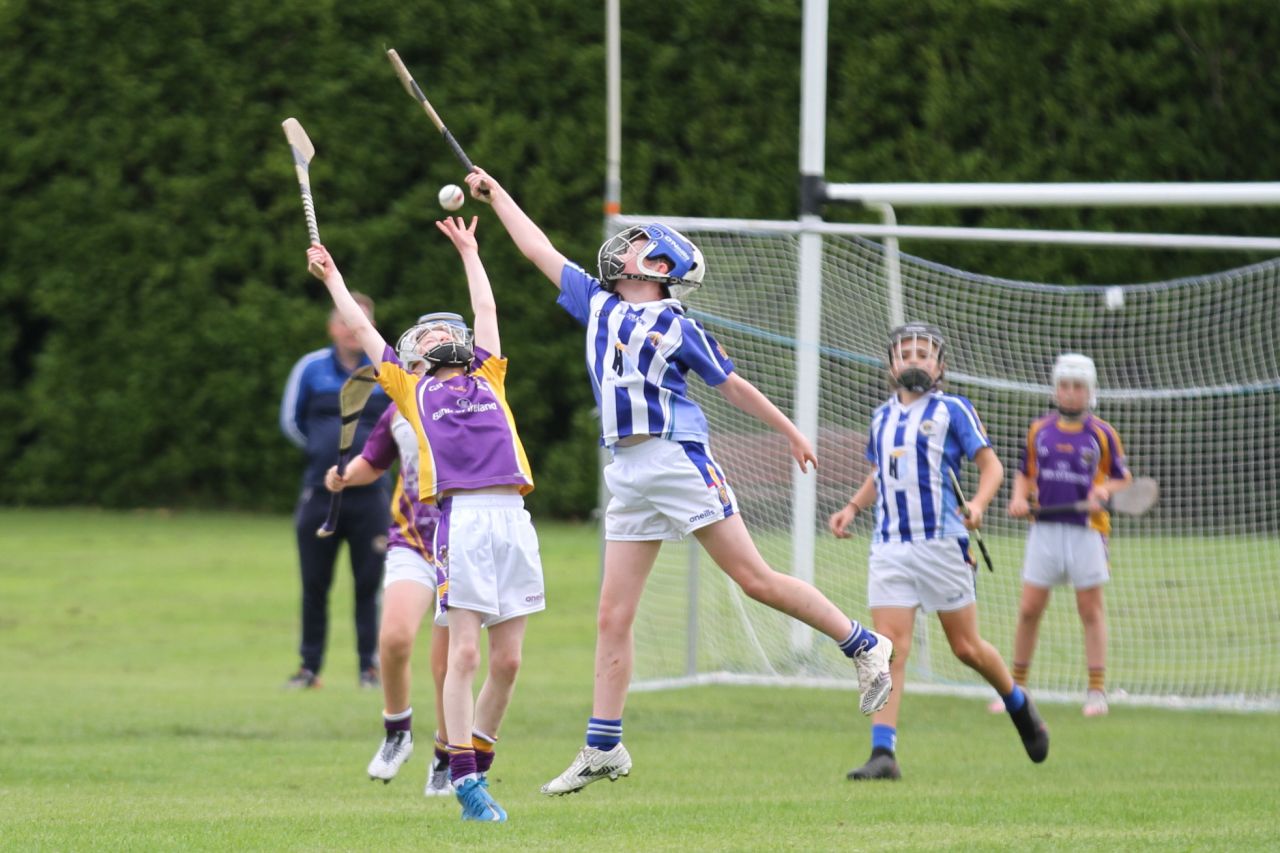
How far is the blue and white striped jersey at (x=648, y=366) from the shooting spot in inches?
233

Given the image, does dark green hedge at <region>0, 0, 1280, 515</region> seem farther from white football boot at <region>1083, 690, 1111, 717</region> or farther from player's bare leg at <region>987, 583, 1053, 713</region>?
white football boot at <region>1083, 690, 1111, 717</region>

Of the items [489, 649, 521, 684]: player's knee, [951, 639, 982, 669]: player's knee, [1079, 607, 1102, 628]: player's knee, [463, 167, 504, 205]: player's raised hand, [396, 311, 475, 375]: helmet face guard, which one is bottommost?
[1079, 607, 1102, 628]: player's knee

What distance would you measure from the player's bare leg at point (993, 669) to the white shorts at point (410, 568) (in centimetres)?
212

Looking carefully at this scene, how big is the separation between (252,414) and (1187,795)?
13.2m

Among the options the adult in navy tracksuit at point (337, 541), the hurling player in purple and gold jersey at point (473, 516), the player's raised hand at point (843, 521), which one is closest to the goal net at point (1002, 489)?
the adult in navy tracksuit at point (337, 541)

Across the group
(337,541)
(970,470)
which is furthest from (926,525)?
(970,470)

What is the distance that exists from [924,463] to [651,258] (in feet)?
6.16

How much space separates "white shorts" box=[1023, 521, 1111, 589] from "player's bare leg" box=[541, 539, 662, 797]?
419 centimetres

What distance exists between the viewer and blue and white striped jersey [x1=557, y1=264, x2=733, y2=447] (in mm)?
5922

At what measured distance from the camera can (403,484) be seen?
23.1 feet

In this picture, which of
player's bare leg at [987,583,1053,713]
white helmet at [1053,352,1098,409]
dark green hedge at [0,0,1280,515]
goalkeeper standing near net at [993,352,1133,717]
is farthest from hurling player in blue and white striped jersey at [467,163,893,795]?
dark green hedge at [0,0,1280,515]

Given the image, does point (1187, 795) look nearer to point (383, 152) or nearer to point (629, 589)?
point (629, 589)

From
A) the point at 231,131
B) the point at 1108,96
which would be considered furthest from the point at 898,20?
the point at 231,131

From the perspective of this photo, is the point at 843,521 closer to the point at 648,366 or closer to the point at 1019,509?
the point at 648,366
